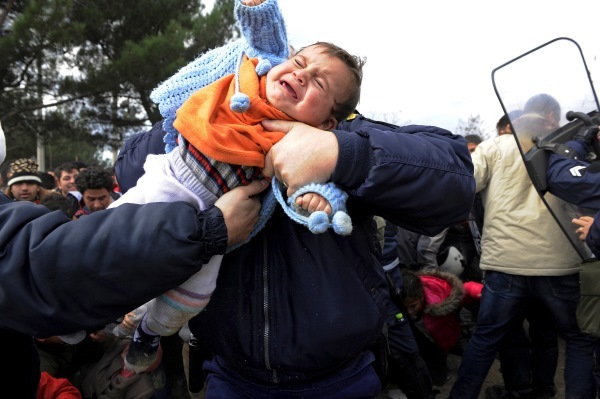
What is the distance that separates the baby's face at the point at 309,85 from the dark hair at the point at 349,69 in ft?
0.05

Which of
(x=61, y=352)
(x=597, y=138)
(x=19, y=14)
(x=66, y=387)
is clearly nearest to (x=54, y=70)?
(x=19, y=14)

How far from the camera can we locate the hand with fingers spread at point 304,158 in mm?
1122

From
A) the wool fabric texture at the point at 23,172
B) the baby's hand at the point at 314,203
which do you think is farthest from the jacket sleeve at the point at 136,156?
the wool fabric texture at the point at 23,172

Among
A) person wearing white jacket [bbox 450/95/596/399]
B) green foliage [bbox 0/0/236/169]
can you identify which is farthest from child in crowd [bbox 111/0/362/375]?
green foliage [bbox 0/0/236/169]

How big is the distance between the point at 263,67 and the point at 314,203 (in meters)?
0.48

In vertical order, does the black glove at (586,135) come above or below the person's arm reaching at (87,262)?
below

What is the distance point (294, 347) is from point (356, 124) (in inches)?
26.6

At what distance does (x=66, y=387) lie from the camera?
2.13 m

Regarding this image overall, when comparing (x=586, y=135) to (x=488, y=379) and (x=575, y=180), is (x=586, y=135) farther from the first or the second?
(x=488, y=379)

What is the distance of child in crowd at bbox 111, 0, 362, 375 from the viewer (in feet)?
3.88

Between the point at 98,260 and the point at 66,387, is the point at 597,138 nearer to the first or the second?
the point at 98,260

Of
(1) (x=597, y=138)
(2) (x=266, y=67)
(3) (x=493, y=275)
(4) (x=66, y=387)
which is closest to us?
(2) (x=266, y=67)

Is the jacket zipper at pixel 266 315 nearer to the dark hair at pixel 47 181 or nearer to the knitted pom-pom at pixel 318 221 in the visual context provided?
the knitted pom-pom at pixel 318 221

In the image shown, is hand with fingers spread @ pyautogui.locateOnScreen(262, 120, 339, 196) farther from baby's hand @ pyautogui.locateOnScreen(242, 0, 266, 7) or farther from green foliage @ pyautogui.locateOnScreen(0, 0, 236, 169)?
green foliage @ pyautogui.locateOnScreen(0, 0, 236, 169)
